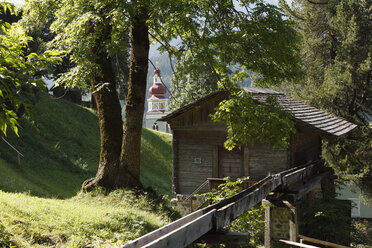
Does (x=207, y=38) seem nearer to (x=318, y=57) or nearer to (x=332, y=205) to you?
(x=332, y=205)

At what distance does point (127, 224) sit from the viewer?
28.6 feet

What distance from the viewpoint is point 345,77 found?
2419 centimetres

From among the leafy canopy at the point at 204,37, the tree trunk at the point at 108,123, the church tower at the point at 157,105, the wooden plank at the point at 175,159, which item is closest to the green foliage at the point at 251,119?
the leafy canopy at the point at 204,37

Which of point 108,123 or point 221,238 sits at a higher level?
point 108,123

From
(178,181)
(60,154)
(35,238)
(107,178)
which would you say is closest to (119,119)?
(107,178)

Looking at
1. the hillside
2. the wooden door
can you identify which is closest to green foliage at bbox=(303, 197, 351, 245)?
the wooden door

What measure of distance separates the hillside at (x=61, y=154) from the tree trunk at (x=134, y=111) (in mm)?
4016

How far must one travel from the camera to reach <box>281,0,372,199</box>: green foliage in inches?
965

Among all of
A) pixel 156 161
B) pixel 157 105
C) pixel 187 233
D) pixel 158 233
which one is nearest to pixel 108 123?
pixel 187 233

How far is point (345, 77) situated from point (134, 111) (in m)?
17.0

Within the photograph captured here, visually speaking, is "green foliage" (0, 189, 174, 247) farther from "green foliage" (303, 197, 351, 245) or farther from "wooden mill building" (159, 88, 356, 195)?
"wooden mill building" (159, 88, 356, 195)

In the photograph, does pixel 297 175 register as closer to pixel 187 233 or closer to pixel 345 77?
pixel 187 233

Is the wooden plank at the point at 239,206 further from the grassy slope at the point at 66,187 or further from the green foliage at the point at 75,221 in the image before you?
the grassy slope at the point at 66,187

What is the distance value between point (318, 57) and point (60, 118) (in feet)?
61.8
